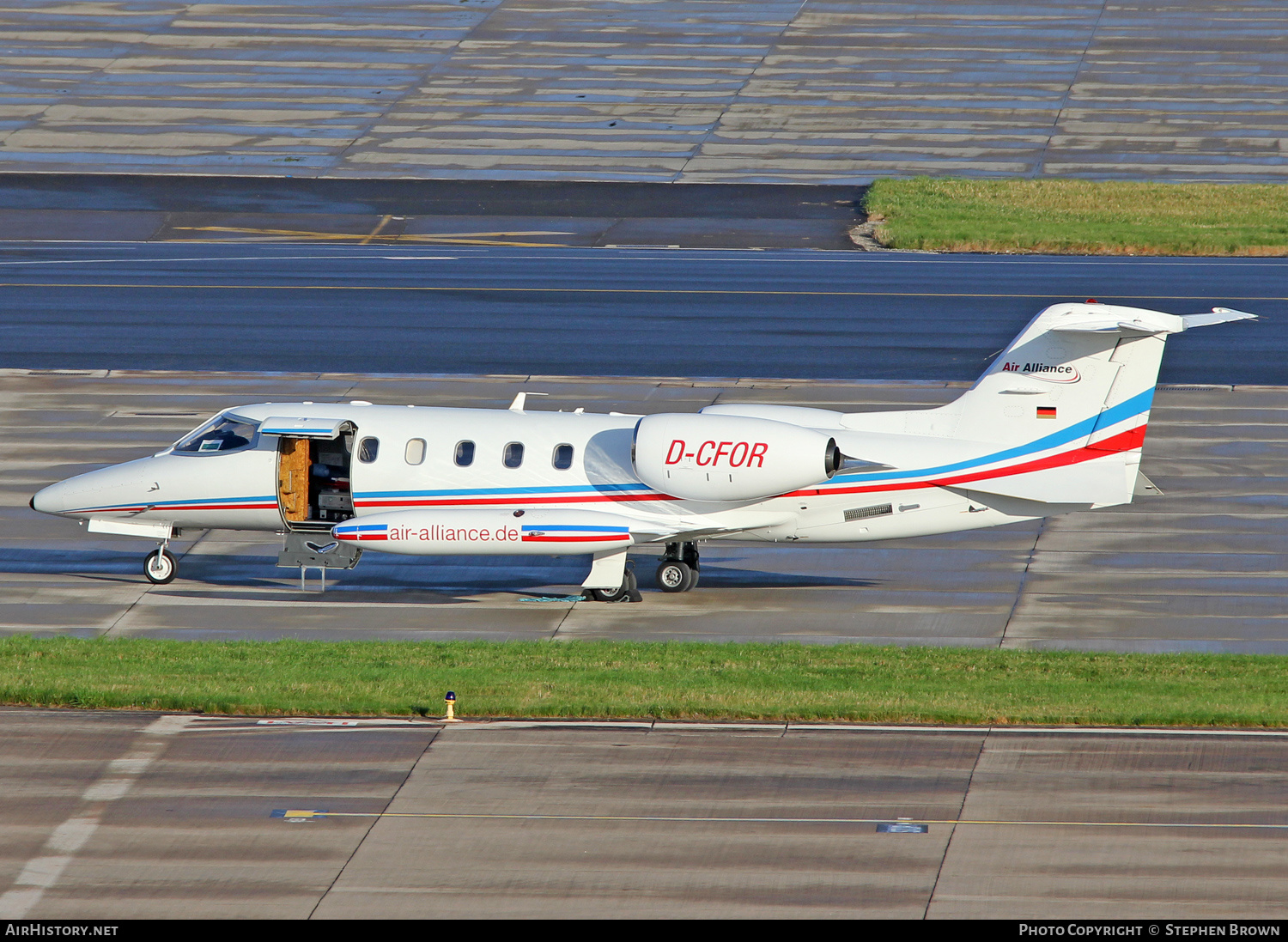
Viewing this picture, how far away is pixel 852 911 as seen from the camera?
16.5 metres

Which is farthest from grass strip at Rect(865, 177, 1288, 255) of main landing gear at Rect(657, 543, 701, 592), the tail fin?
the tail fin

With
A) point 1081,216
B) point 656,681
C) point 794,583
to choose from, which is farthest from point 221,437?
point 1081,216

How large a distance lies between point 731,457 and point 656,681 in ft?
16.5

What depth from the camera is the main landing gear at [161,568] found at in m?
29.4

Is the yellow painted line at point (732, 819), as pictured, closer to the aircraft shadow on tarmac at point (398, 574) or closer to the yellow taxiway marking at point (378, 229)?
the aircraft shadow on tarmac at point (398, 574)

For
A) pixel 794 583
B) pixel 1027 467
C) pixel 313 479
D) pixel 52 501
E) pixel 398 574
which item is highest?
pixel 1027 467

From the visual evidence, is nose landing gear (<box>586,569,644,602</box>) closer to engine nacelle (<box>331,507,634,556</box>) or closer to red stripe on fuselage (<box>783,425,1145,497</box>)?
engine nacelle (<box>331,507,634,556</box>)

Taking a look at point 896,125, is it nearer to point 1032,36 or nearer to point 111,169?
point 1032,36

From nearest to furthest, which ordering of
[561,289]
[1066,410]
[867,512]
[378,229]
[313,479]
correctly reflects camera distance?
[1066,410]
[867,512]
[313,479]
[561,289]
[378,229]

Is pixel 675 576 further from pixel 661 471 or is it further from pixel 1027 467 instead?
pixel 1027 467

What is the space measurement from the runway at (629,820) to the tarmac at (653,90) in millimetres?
44514

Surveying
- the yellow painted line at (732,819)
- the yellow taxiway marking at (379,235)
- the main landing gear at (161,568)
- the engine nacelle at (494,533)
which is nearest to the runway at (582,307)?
the yellow taxiway marking at (379,235)

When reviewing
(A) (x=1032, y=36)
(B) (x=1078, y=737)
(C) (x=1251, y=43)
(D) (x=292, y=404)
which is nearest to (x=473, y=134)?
(A) (x=1032, y=36)

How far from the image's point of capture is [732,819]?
18812 mm
